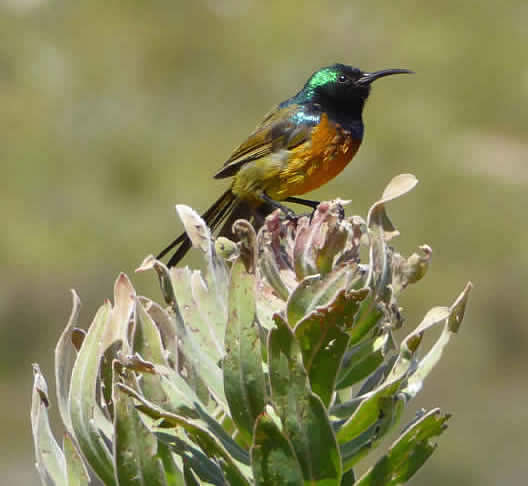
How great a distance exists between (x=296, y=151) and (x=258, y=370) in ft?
7.18

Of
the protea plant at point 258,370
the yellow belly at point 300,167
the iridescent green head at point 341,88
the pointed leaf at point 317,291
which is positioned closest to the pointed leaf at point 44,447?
the protea plant at point 258,370

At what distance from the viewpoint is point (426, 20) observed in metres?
8.83

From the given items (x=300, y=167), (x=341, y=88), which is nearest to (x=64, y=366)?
(x=300, y=167)

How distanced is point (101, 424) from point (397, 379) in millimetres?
500

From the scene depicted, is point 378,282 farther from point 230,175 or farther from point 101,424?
point 230,175

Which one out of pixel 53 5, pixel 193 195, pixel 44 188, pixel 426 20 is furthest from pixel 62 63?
pixel 426 20

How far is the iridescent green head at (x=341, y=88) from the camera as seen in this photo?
3715mm

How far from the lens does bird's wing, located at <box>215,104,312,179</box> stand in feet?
11.2

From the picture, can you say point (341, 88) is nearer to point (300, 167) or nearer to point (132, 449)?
point (300, 167)

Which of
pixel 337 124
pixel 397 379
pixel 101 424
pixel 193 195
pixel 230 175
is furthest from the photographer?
pixel 193 195

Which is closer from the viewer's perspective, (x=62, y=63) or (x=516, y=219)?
(x=516, y=219)

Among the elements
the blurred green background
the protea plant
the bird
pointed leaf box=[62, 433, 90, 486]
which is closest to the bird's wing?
the bird

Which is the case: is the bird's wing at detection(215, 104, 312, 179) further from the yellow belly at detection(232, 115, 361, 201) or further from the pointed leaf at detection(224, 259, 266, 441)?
the pointed leaf at detection(224, 259, 266, 441)

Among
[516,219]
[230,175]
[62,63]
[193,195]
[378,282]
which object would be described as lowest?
[378,282]
